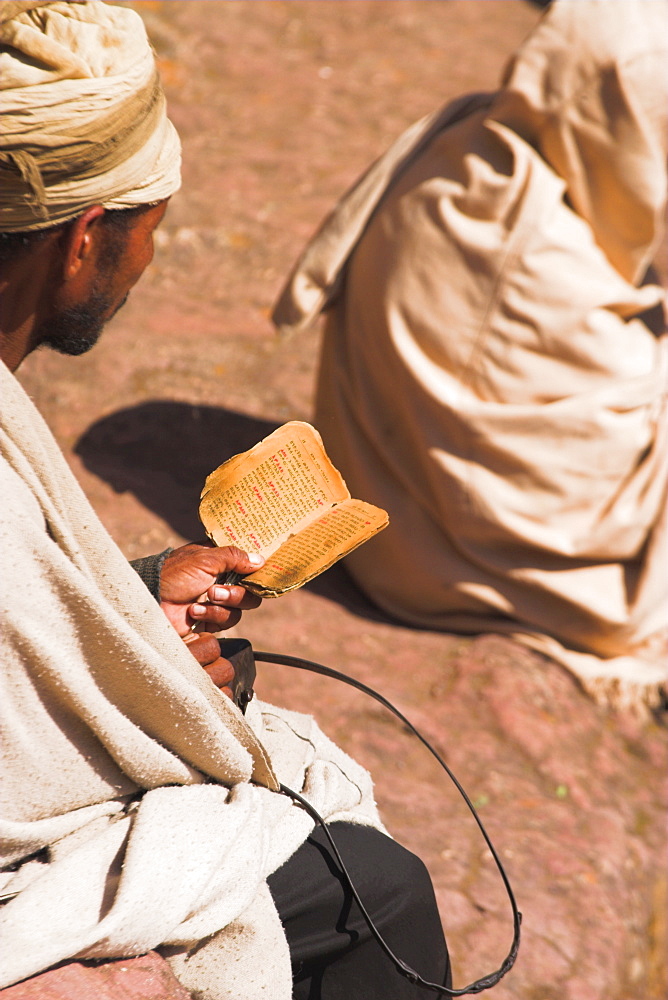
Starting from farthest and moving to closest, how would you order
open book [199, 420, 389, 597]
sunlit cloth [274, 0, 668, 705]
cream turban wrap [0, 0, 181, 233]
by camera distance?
sunlit cloth [274, 0, 668, 705] < open book [199, 420, 389, 597] < cream turban wrap [0, 0, 181, 233]

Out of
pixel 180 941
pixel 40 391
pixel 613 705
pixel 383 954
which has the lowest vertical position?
pixel 613 705

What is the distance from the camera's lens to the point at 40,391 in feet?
9.01

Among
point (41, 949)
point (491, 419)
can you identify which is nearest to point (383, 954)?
point (41, 949)

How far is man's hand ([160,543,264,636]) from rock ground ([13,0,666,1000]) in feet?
0.37

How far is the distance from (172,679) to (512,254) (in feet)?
7.53

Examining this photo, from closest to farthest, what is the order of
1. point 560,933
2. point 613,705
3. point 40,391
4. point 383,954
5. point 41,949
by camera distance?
point 41,949
point 383,954
point 560,933
point 40,391
point 613,705

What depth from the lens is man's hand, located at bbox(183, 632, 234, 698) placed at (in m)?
1.44

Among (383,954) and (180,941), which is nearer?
(180,941)

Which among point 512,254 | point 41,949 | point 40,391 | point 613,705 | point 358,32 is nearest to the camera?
point 41,949

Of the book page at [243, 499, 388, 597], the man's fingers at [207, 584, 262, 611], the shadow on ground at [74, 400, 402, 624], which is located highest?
the book page at [243, 499, 388, 597]

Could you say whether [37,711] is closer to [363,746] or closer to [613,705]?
[363,746]

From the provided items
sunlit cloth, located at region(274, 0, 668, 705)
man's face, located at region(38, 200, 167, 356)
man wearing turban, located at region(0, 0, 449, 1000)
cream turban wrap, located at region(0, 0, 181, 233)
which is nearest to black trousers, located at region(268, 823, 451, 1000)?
man wearing turban, located at region(0, 0, 449, 1000)

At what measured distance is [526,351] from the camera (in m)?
3.22

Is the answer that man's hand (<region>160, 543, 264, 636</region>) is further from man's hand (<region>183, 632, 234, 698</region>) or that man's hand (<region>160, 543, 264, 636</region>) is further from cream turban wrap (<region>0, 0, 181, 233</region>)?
cream turban wrap (<region>0, 0, 181, 233</region>)
